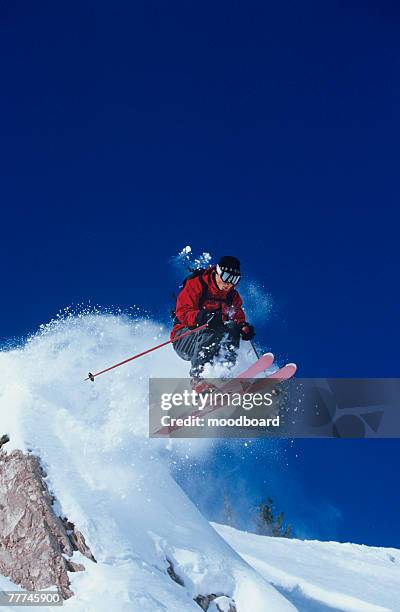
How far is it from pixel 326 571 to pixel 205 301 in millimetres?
7357

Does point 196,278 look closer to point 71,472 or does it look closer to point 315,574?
point 71,472

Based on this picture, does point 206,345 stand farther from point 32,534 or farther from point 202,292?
point 32,534

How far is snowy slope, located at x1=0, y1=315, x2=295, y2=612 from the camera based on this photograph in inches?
279

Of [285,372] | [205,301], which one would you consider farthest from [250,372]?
[205,301]

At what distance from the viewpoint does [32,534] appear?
7285mm

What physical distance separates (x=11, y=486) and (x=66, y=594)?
1625mm

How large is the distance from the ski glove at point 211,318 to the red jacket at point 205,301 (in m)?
0.07

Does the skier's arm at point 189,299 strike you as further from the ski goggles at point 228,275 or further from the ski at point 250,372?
the ski at point 250,372

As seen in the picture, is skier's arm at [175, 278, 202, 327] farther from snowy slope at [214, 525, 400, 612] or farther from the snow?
snowy slope at [214, 525, 400, 612]

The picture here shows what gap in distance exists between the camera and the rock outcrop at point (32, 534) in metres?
7.05

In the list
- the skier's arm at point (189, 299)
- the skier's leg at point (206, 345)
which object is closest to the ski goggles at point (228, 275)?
the skier's arm at point (189, 299)

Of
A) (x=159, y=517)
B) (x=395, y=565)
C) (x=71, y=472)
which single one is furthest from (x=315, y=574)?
(x=71, y=472)

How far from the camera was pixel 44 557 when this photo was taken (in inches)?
280

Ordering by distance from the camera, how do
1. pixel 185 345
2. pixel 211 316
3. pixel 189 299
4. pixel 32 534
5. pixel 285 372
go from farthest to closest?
1. pixel 285 372
2. pixel 185 345
3. pixel 211 316
4. pixel 189 299
5. pixel 32 534
